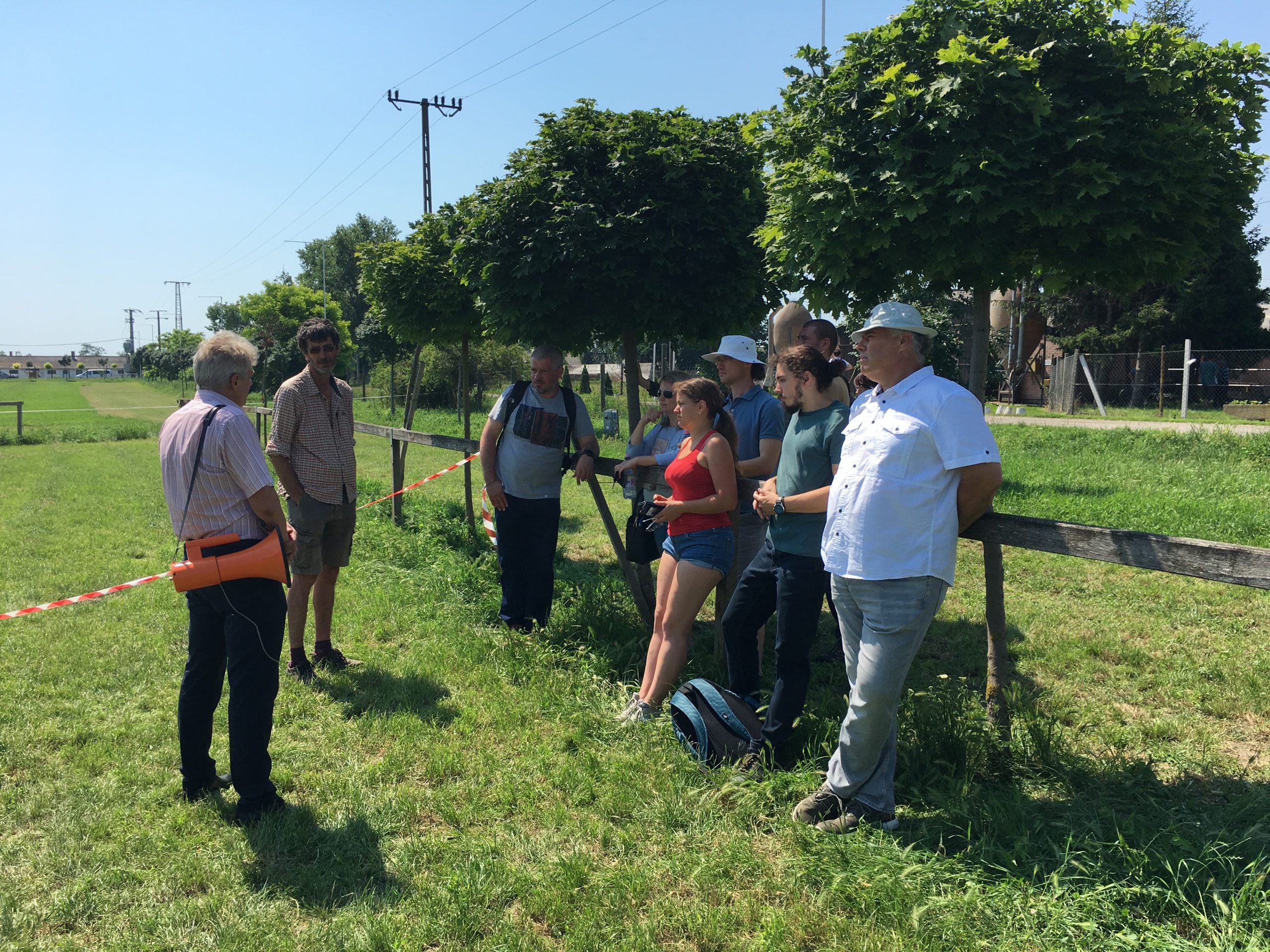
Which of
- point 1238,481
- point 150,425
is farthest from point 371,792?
point 150,425

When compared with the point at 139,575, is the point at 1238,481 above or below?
above

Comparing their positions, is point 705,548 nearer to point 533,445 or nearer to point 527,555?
point 533,445

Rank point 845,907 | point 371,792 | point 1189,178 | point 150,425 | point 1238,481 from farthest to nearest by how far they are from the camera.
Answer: point 150,425, point 1238,481, point 371,792, point 1189,178, point 845,907

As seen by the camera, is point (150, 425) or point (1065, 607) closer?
point (1065, 607)

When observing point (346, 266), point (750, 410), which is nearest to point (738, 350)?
point (750, 410)

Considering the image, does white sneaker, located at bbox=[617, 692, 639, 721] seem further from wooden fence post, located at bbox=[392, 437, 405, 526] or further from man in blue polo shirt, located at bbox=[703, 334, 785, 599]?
wooden fence post, located at bbox=[392, 437, 405, 526]

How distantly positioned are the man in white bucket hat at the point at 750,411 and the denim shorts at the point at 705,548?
0.82ft

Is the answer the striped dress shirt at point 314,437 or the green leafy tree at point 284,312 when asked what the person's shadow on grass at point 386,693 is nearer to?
the striped dress shirt at point 314,437

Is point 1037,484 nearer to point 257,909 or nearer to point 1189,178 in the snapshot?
point 1189,178

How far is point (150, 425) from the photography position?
28219mm

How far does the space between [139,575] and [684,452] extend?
249 inches

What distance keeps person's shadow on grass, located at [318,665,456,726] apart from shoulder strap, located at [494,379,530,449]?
1.67 metres

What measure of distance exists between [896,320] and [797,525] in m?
1.07

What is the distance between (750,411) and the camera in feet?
15.9
